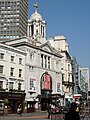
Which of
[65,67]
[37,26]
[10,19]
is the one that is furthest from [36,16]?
[10,19]

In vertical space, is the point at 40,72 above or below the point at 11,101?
above

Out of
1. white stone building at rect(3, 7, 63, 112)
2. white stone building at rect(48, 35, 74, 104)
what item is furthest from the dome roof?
white stone building at rect(48, 35, 74, 104)

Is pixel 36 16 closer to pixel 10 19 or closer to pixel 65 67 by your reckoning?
pixel 65 67

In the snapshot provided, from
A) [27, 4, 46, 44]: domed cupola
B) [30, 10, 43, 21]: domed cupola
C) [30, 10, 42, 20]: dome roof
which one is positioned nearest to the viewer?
[27, 4, 46, 44]: domed cupola

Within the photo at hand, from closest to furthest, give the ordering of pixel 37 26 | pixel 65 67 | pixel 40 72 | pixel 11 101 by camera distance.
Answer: pixel 11 101 → pixel 40 72 → pixel 37 26 → pixel 65 67

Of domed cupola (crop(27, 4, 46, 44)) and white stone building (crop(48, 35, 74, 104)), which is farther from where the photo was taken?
white stone building (crop(48, 35, 74, 104))

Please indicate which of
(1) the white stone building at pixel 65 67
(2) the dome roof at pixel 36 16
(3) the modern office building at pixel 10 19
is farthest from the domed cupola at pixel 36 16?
(3) the modern office building at pixel 10 19

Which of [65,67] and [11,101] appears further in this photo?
[65,67]

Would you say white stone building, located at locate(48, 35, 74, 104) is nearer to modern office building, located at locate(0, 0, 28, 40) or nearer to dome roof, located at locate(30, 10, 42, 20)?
dome roof, located at locate(30, 10, 42, 20)

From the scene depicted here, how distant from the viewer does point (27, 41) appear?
2461 inches

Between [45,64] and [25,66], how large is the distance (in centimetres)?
1036

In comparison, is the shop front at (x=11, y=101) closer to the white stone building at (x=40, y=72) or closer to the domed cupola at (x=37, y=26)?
the white stone building at (x=40, y=72)

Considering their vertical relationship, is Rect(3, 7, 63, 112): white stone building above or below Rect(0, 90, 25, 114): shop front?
above

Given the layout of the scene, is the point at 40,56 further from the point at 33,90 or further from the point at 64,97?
the point at 64,97
